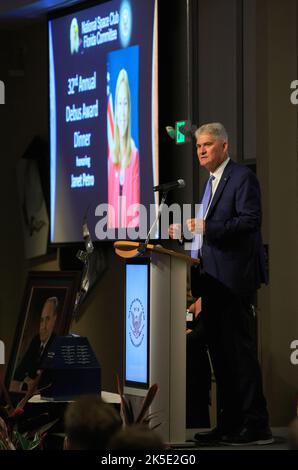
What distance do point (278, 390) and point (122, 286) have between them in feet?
7.77

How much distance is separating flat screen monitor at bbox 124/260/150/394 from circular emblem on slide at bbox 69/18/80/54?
3708 millimetres

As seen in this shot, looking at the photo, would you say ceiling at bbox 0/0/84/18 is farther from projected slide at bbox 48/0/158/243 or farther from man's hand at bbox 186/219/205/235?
man's hand at bbox 186/219/205/235

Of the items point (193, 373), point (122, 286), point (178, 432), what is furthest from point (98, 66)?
point (178, 432)

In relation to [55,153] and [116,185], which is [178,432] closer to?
[116,185]

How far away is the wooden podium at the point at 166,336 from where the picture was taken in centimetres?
415

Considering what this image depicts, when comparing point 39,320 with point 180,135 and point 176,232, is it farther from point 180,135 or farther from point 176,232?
point 176,232

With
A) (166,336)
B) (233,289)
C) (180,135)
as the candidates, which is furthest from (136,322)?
(180,135)

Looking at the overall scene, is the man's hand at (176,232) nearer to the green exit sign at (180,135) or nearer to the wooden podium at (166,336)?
the wooden podium at (166,336)

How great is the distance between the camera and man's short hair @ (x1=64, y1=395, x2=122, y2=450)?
1874 millimetres

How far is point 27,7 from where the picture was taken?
8.30 metres

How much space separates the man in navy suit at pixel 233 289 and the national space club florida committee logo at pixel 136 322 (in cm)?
28

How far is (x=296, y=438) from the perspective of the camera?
1684 millimetres

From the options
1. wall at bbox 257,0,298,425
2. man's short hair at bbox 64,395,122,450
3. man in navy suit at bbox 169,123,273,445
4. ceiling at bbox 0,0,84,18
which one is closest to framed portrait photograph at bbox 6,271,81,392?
wall at bbox 257,0,298,425

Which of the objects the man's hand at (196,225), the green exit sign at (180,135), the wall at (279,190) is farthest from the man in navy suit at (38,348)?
the man's hand at (196,225)
